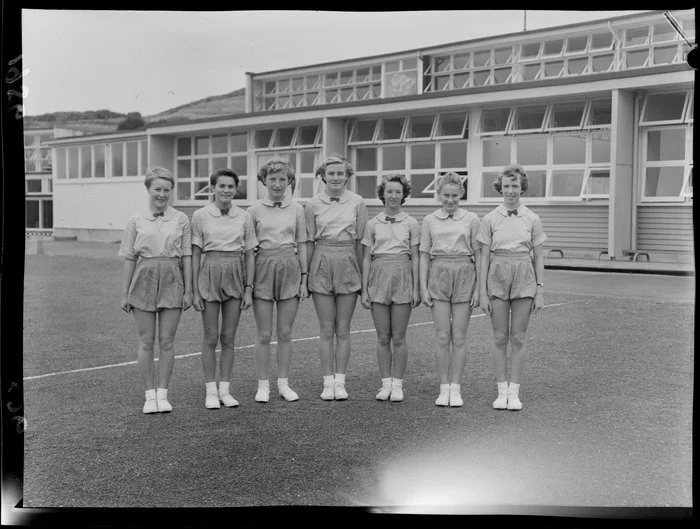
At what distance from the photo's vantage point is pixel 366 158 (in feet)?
49.9

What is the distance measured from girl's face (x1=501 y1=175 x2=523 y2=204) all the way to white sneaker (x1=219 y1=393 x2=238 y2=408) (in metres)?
1.86

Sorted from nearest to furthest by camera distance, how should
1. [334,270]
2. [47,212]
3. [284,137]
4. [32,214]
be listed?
[32,214], [47,212], [334,270], [284,137]

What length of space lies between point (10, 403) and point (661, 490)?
2.27 m

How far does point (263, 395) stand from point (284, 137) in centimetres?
900

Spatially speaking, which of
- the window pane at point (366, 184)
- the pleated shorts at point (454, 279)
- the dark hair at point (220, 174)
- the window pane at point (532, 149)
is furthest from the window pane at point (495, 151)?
the dark hair at point (220, 174)

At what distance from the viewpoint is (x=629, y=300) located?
28.2ft

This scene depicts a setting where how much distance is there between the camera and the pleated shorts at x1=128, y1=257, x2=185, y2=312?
3973mm

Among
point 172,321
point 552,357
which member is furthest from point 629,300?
point 172,321

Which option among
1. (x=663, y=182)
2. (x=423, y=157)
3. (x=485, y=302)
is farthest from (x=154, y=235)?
(x=663, y=182)

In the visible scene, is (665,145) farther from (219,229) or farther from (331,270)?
(219,229)

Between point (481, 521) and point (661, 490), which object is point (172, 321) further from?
point (661, 490)

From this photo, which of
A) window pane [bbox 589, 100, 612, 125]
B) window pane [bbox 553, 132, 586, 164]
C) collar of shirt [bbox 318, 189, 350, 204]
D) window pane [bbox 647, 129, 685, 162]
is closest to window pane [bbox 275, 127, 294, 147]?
window pane [bbox 553, 132, 586, 164]

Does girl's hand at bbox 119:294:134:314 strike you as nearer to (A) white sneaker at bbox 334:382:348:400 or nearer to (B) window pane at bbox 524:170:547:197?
(A) white sneaker at bbox 334:382:348:400

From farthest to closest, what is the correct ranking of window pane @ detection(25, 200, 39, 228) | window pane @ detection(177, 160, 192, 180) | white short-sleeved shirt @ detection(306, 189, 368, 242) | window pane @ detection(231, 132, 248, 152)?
window pane @ detection(177, 160, 192, 180)
window pane @ detection(231, 132, 248, 152)
white short-sleeved shirt @ detection(306, 189, 368, 242)
window pane @ detection(25, 200, 39, 228)
